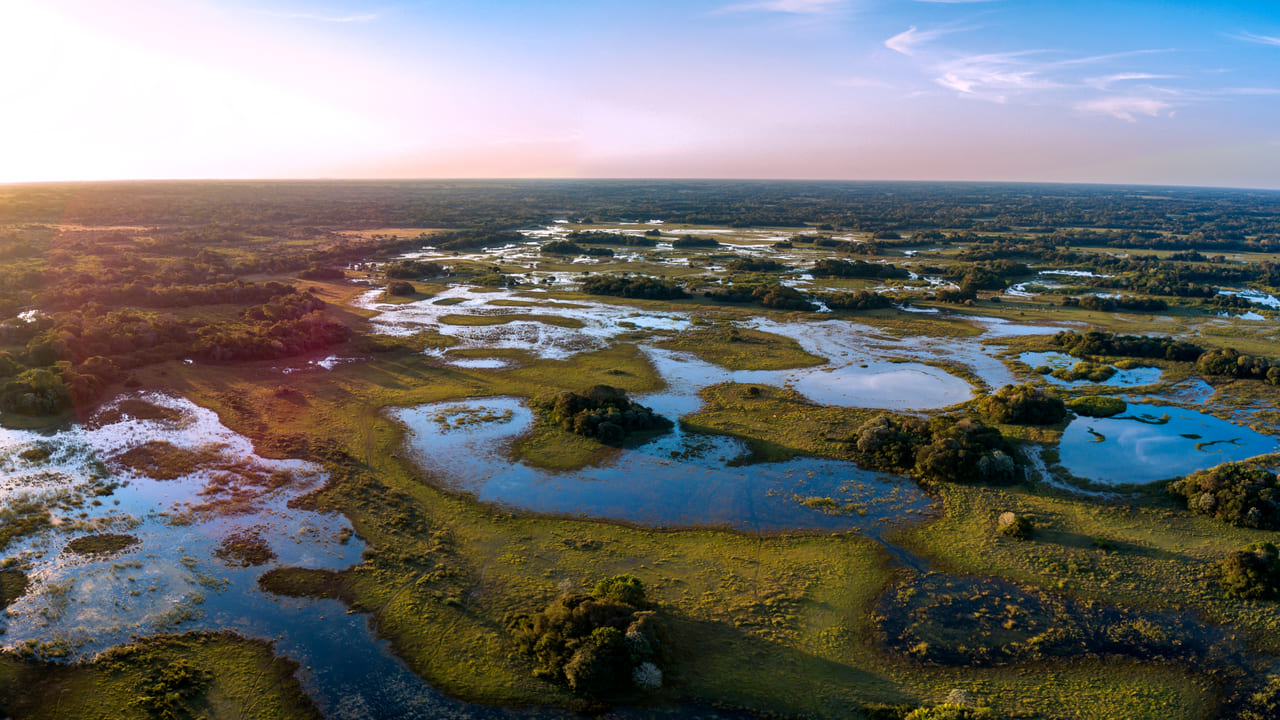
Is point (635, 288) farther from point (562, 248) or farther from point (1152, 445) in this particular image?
point (1152, 445)

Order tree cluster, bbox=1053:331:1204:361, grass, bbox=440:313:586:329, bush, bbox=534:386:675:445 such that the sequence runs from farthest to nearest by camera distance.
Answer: grass, bbox=440:313:586:329 < tree cluster, bbox=1053:331:1204:361 < bush, bbox=534:386:675:445

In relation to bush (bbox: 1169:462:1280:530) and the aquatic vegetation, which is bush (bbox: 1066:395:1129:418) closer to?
bush (bbox: 1169:462:1280:530)

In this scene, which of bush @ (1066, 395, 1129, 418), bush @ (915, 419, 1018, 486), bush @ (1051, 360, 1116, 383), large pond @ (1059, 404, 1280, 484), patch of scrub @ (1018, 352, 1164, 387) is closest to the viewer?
bush @ (915, 419, 1018, 486)

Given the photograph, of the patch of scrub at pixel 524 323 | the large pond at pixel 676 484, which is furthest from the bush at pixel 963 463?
the patch of scrub at pixel 524 323

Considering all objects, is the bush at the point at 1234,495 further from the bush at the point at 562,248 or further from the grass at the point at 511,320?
the bush at the point at 562,248

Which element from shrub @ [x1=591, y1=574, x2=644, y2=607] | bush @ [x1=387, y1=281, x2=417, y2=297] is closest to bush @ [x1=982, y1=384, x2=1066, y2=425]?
shrub @ [x1=591, y1=574, x2=644, y2=607]

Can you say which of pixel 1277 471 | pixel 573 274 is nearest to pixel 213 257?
pixel 573 274
